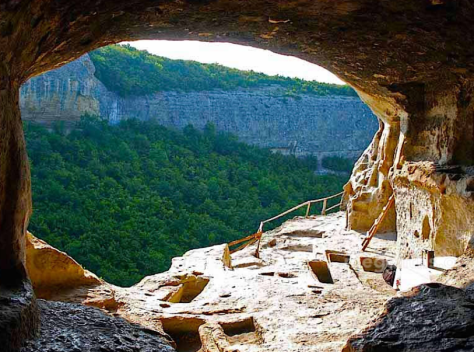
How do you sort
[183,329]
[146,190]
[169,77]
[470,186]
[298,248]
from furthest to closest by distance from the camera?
1. [169,77]
2. [146,190]
3. [298,248]
4. [183,329]
5. [470,186]

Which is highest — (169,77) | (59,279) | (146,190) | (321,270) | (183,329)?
(169,77)

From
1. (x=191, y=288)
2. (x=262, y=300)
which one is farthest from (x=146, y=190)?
(x=262, y=300)

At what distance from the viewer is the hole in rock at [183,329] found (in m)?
4.65

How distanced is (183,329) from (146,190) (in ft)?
43.6

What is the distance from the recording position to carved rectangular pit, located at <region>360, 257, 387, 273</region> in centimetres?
737

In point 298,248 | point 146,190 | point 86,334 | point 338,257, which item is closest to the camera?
point 86,334

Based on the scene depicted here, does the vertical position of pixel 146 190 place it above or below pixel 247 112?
below

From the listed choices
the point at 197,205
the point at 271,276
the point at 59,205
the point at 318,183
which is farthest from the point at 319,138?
the point at 271,276

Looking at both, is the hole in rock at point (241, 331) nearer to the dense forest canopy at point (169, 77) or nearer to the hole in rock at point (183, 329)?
the hole in rock at point (183, 329)

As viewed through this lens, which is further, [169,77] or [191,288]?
[169,77]

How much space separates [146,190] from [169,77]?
1071cm

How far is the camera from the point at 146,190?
17578mm

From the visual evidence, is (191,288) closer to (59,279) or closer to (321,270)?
(59,279)

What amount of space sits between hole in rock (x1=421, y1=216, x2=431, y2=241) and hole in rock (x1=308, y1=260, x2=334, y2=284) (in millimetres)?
2142
